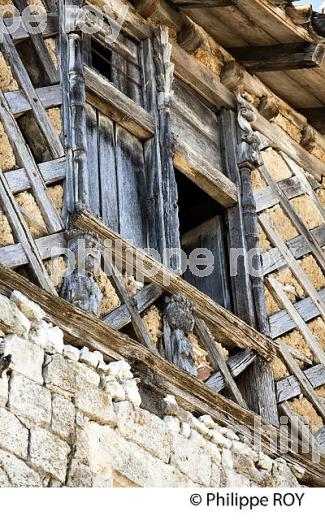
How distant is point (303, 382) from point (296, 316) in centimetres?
49

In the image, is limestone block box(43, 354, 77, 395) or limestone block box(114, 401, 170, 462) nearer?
limestone block box(43, 354, 77, 395)

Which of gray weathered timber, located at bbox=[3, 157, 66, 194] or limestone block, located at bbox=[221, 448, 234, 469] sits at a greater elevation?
gray weathered timber, located at bbox=[3, 157, 66, 194]

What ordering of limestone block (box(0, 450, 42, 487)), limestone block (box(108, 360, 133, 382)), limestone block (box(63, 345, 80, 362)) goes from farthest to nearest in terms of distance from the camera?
limestone block (box(108, 360, 133, 382)) < limestone block (box(63, 345, 80, 362)) < limestone block (box(0, 450, 42, 487))

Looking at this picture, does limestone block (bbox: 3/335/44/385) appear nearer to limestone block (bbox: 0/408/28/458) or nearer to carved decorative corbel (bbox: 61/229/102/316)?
limestone block (bbox: 0/408/28/458)

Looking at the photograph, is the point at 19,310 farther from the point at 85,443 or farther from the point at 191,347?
the point at 191,347

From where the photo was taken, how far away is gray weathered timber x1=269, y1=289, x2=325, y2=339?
968 centimetres

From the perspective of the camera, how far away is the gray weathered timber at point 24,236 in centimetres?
789

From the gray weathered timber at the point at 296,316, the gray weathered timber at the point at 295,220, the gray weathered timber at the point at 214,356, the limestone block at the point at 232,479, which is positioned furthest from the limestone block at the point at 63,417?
the gray weathered timber at the point at 295,220

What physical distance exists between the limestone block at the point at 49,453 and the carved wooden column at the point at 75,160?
0.99 metres

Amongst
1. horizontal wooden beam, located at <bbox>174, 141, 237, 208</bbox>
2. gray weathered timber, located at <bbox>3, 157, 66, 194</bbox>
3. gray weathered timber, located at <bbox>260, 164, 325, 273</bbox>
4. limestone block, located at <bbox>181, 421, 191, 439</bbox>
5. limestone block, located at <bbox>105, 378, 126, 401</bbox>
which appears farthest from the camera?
gray weathered timber, located at <bbox>260, 164, 325, 273</bbox>

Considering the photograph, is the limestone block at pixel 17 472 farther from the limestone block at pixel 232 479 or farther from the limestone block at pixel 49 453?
the limestone block at pixel 232 479

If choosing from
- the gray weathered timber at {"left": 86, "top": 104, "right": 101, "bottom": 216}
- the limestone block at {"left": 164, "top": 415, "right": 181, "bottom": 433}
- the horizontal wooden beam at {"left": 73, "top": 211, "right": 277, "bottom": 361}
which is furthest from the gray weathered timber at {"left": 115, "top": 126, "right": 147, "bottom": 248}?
the limestone block at {"left": 164, "top": 415, "right": 181, "bottom": 433}

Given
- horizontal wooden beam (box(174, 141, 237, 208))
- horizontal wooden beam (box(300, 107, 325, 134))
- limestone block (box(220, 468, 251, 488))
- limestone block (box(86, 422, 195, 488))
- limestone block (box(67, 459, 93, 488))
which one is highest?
horizontal wooden beam (box(300, 107, 325, 134))

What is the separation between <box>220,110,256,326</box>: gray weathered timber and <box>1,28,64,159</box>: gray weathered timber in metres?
1.59
